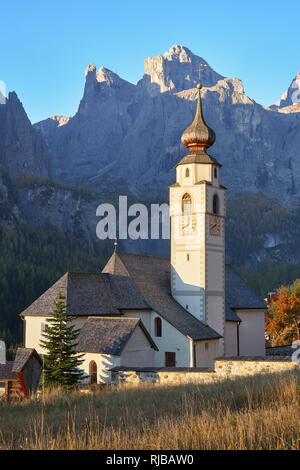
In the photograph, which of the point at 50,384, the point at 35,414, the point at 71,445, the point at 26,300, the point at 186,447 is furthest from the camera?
the point at 26,300

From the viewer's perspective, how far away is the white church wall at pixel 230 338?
148 ft

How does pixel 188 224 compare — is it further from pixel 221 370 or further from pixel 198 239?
pixel 221 370

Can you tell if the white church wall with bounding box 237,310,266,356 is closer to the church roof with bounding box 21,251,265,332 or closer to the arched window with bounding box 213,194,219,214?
the church roof with bounding box 21,251,265,332

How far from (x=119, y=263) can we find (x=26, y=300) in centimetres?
7878

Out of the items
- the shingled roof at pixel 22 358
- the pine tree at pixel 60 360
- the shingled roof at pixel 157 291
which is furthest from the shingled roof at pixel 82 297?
the pine tree at pixel 60 360

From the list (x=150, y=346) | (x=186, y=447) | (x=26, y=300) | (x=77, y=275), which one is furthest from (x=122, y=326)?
(x=26, y=300)

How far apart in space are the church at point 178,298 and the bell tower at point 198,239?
0.07 meters

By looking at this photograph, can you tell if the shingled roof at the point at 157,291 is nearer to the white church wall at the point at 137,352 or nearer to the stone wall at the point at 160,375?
the white church wall at the point at 137,352

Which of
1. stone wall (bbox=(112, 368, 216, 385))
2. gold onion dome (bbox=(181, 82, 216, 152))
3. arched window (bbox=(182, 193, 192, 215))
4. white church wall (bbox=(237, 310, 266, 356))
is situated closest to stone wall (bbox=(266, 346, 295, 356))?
white church wall (bbox=(237, 310, 266, 356))

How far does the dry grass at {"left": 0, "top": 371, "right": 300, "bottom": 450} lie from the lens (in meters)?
8.22

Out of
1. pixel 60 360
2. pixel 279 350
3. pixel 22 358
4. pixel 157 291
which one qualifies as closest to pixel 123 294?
pixel 157 291
